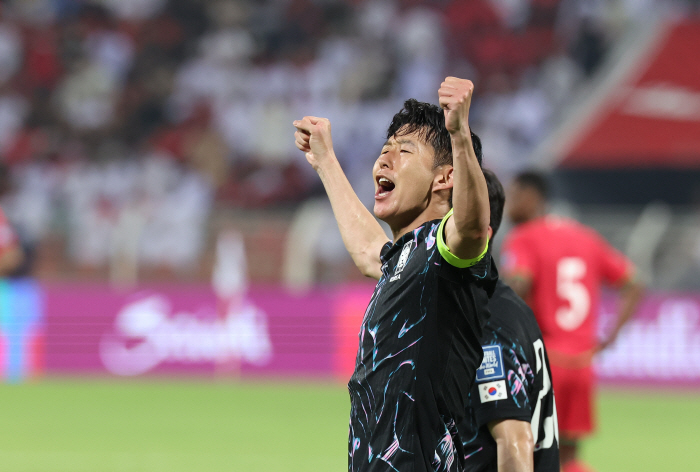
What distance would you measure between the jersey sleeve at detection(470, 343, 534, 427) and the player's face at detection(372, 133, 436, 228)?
1.88ft

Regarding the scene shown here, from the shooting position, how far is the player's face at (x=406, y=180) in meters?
3.03

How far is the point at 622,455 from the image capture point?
884cm

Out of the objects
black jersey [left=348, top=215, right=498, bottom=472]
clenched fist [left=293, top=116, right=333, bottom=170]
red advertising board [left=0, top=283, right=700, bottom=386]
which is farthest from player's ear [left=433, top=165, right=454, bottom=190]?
red advertising board [left=0, top=283, right=700, bottom=386]

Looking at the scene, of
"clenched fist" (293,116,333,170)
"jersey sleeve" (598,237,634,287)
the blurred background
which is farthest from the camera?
the blurred background

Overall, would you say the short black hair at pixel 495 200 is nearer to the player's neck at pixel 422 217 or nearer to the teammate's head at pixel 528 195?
the player's neck at pixel 422 217

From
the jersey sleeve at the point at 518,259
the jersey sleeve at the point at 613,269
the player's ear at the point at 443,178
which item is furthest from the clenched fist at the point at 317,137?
the jersey sleeve at the point at 613,269

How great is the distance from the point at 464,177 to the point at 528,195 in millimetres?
3863

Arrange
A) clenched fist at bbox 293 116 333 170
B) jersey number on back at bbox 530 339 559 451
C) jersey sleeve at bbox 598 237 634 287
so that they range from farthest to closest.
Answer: jersey sleeve at bbox 598 237 634 287 → clenched fist at bbox 293 116 333 170 → jersey number on back at bbox 530 339 559 451

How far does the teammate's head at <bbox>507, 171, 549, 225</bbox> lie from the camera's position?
252 inches

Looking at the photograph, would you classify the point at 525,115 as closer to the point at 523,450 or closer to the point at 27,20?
the point at 27,20

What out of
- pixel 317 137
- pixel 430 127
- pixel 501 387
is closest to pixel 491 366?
pixel 501 387

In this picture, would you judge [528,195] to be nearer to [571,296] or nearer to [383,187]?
[571,296]

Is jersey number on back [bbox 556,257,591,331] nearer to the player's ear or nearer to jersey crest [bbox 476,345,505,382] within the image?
jersey crest [bbox 476,345,505,382]

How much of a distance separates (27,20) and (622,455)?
1476 cm
